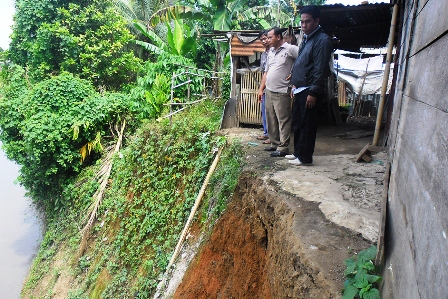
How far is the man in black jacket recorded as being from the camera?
146 inches

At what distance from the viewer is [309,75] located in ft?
12.8

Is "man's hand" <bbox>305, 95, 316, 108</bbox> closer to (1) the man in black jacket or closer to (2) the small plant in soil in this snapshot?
(1) the man in black jacket

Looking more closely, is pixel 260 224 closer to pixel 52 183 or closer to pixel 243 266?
pixel 243 266

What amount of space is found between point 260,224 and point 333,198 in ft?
3.08

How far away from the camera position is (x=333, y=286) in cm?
206

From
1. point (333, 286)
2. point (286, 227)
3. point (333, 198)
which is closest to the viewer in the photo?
point (333, 286)

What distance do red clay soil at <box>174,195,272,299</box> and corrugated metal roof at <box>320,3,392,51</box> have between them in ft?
12.5

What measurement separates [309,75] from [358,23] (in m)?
3.87

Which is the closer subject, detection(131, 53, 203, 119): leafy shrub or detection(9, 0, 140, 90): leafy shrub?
detection(131, 53, 203, 119): leafy shrub

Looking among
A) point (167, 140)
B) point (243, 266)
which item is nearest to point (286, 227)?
point (243, 266)

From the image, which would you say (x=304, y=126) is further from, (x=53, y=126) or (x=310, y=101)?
(x=53, y=126)

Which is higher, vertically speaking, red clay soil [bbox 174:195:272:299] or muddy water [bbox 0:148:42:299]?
red clay soil [bbox 174:195:272:299]

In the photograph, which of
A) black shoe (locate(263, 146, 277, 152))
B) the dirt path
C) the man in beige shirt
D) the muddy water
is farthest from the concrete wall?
the muddy water

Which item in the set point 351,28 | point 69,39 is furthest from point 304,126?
point 69,39
